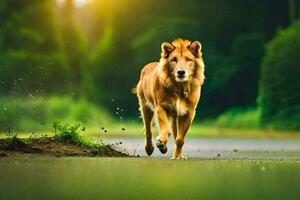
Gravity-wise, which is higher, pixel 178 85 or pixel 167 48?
pixel 167 48

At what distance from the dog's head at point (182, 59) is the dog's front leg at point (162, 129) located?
45 cm

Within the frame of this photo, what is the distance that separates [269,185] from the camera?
884cm

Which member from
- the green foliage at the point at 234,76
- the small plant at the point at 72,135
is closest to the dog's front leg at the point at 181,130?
the small plant at the point at 72,135

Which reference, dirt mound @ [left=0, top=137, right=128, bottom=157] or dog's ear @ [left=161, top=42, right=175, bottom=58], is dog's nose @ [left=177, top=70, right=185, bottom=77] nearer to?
dog's ear @ [left=161, top=42, right=175, bottom=58]

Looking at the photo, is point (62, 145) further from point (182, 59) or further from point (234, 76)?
point (234, 76)

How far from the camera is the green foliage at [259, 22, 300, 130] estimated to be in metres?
21.3

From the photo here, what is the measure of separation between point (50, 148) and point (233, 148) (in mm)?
3652

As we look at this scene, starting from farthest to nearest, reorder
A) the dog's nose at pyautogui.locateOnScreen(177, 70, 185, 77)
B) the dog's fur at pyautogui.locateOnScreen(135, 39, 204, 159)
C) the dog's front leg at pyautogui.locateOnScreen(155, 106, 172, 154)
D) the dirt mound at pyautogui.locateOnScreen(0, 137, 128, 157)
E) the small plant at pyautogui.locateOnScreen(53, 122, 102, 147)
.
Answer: the small plant at pyautogui.locateOnScreen(53, 122, 102, 147) → the dirt mound at pyautogui.locateOnScreen(0, 137, 128, 157) → the dog's fur at pyautogui.locateOnScreen(135, 39, 204, 159) → the dog's nose at pyautogui.locateOnScreen(177, 70, 185, 77) → the dog's front leg at pyautogui.locateOnScreen(155, 106, 172, 154)

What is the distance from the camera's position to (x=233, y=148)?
51.8 feet

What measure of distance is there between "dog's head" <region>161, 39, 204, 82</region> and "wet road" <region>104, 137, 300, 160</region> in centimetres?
147

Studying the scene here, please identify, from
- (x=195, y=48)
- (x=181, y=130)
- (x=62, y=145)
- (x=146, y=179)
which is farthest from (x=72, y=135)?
(x=146, y=179)

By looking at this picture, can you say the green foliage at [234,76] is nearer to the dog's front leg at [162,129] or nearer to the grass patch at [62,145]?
the grass patch at [62,145]

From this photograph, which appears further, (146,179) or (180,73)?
(180,73)

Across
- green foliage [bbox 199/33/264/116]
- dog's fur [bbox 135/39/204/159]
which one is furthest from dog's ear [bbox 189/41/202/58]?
green foliage [bbox 199/33/264/116]
